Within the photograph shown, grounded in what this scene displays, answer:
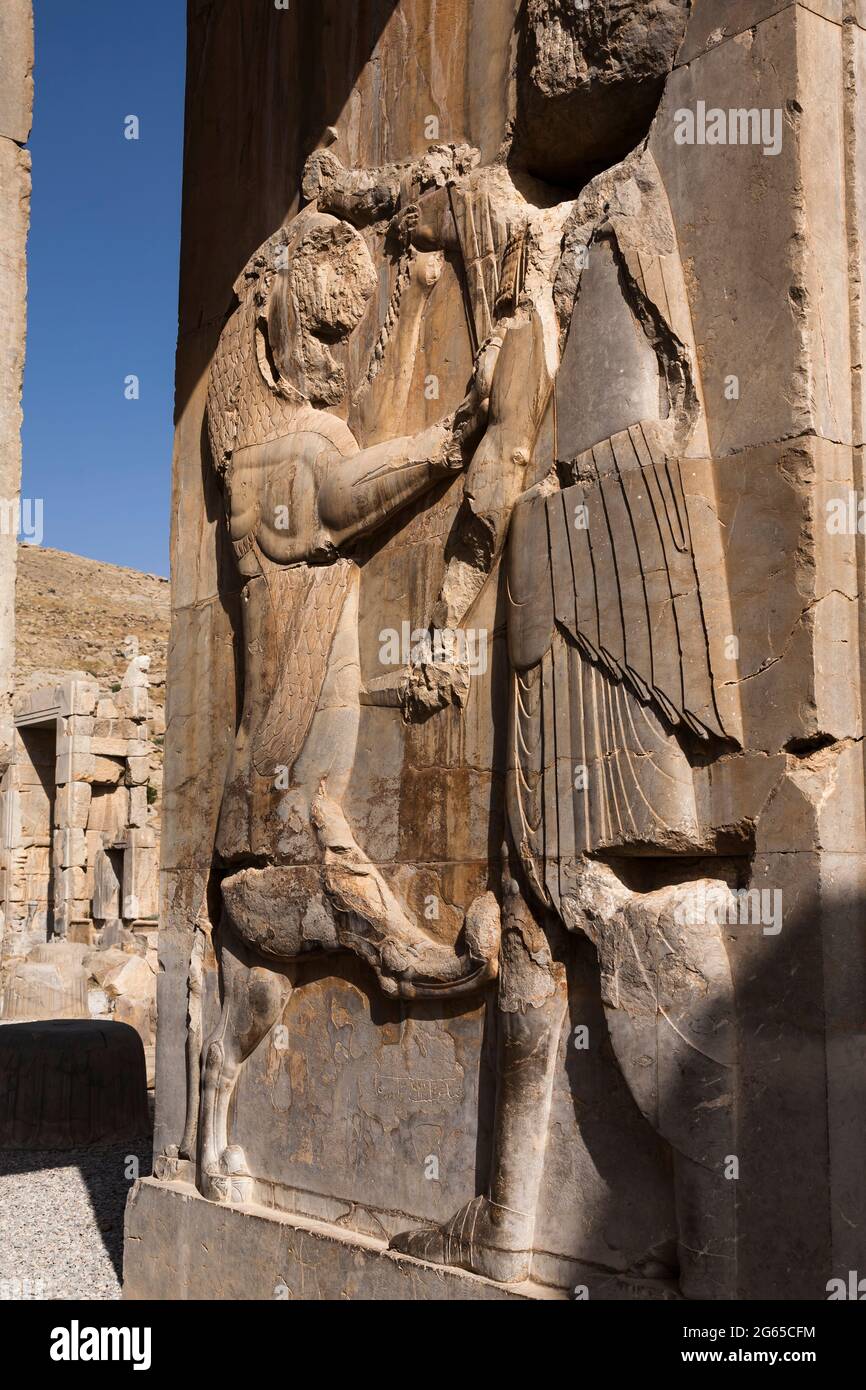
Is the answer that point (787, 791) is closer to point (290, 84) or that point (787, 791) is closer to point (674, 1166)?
point (674, 1166)

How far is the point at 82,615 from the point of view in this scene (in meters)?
48.5

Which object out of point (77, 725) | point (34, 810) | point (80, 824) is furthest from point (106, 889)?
point (34, 810)

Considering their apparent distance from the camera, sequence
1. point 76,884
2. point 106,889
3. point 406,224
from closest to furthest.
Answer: point 406,224 → point 106,889 → point 76,884

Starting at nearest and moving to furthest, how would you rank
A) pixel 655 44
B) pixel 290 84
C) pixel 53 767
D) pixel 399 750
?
pixel 655 44 < pixel 399 750 < pixel 290 84 < pixel 53 767

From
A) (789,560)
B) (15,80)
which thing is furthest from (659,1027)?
(15,80)

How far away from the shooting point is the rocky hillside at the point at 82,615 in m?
40.6

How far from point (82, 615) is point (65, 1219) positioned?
42.4 m

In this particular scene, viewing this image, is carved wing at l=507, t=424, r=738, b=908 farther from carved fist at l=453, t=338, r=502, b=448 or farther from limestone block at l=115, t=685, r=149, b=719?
limestone block at l=115, t=685, r=149, b=719

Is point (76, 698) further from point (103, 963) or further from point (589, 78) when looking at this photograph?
point (589, 78)

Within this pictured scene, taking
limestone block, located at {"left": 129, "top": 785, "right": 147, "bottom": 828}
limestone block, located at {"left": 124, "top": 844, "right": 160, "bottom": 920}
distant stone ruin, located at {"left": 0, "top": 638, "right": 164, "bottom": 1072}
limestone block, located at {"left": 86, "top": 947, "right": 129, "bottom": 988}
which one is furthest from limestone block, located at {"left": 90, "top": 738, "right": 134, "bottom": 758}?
limestone block, located at {"left": 86, "top": 947, "right": 129, "bottom": 988}

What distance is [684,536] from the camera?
390 centimetres

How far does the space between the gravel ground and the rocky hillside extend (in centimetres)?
1960

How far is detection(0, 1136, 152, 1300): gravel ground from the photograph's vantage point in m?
6.60

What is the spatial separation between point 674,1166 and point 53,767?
1896 centimetres
